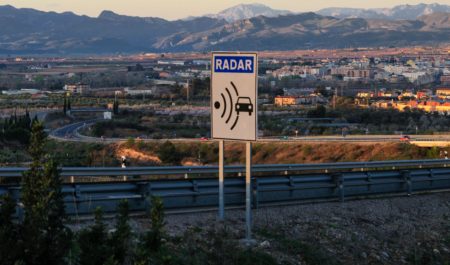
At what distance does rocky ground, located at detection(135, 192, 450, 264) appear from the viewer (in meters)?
11.5

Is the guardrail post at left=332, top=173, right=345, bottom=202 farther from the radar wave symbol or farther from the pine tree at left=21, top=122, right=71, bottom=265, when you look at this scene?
the pine tree at left=21, top=122, right=71, bottom=265

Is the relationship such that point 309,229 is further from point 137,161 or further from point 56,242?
point 137,161

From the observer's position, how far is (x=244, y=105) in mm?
11312

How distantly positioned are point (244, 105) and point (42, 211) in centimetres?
453

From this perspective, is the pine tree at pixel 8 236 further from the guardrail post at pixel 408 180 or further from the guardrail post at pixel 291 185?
the guardrail post at pixel 408 180

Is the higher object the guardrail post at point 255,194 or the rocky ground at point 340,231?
the guardrail post at point 255,194

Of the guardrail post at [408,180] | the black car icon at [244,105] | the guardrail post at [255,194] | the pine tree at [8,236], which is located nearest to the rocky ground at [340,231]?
the guardrail post at [255,194]

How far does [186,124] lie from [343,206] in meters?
54.2

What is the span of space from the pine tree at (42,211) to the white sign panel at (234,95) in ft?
13.8

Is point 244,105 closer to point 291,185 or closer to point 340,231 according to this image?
point 340,231

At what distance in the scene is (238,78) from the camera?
1130 cm

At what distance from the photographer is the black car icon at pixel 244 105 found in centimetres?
1123

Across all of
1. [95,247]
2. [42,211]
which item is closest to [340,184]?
[95,247]

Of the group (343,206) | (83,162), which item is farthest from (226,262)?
(83,162)
